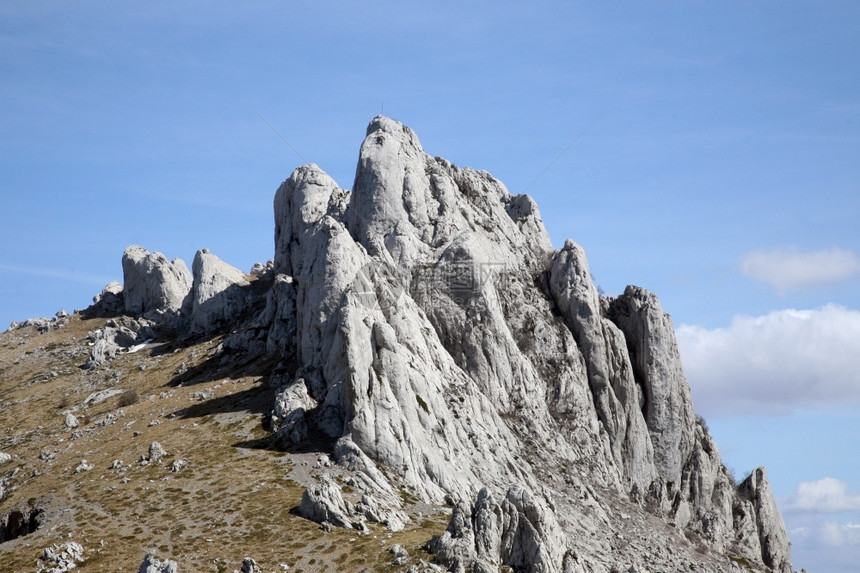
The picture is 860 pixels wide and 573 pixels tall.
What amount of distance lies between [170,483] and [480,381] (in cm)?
3771

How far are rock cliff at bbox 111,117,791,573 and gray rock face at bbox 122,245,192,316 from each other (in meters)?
17.4

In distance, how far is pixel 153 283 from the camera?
167625 mm

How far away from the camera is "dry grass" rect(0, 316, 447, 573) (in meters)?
79.1

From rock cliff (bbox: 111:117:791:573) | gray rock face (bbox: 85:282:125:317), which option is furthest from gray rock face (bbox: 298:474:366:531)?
gray rock face (bbox: 85:282:125:317)

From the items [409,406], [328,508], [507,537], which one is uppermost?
[409,406]

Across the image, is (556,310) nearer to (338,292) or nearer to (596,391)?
(596,391)

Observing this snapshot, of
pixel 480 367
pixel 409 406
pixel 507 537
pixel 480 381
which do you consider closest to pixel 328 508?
pixel 507 537

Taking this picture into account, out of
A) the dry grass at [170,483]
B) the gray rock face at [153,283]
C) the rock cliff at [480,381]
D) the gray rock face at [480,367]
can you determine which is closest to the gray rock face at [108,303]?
the gray rock face at [153,283]

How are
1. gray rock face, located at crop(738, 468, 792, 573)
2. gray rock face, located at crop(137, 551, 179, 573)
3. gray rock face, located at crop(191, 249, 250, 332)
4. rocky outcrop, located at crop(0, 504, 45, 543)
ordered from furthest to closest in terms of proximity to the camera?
gray rock face, located at crop(191, 249, 250, 332) < gray rock face, located at crop(738, 468, 792, 573) < rocky outcrop, located at crop(0, 504, 45, 543) < gray rock face, located at crop(137, 551, 179, 573)

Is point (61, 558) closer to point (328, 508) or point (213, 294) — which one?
point (328, 508)

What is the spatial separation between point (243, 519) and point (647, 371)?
62776mm

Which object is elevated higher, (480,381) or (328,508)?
(480,381)

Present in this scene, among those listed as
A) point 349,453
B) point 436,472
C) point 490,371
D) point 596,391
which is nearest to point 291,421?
point 349,453

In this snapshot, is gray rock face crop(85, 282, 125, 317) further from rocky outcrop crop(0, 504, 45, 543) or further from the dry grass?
rocky outcrop crop(0, 504, 45, 543)
